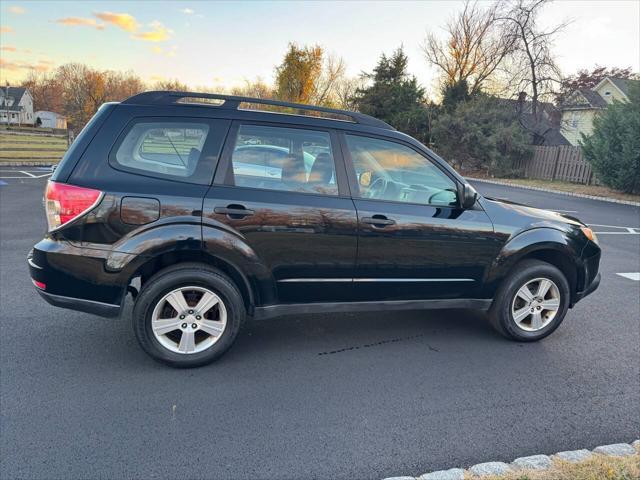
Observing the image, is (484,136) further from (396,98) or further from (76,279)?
(76,279)

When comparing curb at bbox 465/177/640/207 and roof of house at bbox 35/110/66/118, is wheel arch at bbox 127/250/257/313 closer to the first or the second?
curb at bbox 465/177/640/207

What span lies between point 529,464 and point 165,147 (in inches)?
124

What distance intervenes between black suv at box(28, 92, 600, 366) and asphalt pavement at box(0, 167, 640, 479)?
0.39 metres

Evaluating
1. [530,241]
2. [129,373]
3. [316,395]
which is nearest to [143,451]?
[129,373]

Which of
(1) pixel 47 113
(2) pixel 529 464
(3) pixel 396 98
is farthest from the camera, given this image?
(1) pixel 47 113

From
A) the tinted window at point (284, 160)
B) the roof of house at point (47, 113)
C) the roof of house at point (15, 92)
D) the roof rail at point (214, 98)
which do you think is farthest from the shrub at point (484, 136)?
the roof of house at point (47, 113)

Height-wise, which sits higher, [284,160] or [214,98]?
[214,98]

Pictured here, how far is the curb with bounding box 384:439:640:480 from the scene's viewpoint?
230 centimetres

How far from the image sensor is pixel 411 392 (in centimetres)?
317

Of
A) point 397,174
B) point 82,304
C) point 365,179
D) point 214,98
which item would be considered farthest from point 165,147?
point 397,174

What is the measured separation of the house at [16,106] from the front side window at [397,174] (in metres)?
96.9

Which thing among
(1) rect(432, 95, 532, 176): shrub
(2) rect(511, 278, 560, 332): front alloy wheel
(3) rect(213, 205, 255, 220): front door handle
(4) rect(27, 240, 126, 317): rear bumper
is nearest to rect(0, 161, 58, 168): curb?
(4) rect(27, 240, 126, 317): rear bumper

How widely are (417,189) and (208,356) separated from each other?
219 centimetres

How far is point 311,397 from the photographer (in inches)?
120
